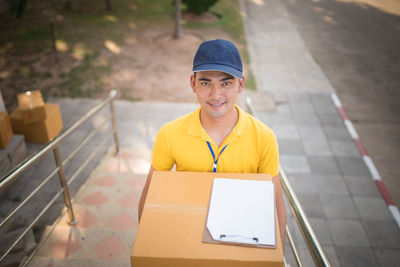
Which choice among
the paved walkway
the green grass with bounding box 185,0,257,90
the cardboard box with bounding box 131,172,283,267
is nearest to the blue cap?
the cardboard box with bounding box 131,172,283,267

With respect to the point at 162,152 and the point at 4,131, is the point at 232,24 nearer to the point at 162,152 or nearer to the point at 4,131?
the point at 4,131

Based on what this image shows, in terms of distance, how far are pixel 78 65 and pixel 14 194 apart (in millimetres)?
Answer: 4801

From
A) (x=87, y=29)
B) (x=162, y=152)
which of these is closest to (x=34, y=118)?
(x=162, y=152)

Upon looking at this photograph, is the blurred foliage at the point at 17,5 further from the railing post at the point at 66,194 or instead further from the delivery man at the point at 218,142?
the delivery man at the point at 218,142

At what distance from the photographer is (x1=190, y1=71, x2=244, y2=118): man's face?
5.72 ft

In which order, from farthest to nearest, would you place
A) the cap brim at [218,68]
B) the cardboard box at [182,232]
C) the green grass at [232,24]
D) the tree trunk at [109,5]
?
the tree trunk at [109,5]
the green grass at [232,24]
the cap brim at [218,68]
the cardboard box at [182,232]

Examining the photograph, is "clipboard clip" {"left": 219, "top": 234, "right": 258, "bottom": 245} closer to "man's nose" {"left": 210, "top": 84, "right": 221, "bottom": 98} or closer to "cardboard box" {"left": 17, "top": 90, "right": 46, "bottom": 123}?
"man's nose" {"left": 210, "top": 84, "right": 221, "bottom": 98}

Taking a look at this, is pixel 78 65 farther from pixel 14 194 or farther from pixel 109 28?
pixel 14 194

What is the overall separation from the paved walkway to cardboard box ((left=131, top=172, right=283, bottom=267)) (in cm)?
155

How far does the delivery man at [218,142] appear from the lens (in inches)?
71.2

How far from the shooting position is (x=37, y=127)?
5.12m

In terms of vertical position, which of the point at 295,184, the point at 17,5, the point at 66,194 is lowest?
the point at 295,184

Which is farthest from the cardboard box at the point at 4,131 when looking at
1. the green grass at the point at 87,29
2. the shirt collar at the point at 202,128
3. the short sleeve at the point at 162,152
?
the shirt collar at the point at 202,128

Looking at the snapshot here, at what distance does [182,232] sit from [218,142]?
699 mm
